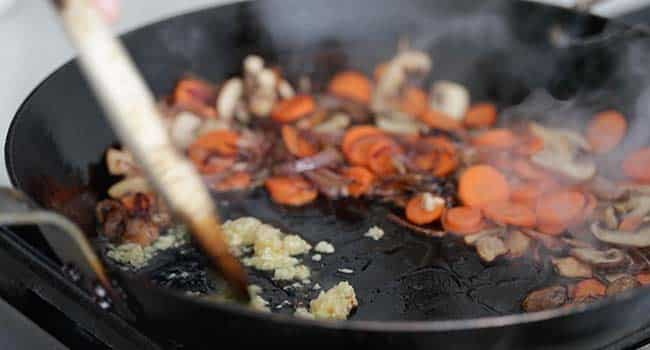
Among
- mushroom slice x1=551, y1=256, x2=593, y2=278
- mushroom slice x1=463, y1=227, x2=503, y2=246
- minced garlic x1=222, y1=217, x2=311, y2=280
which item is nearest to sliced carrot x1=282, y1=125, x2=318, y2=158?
minced garlic x1=222, y1=217, x2=311, y2=280

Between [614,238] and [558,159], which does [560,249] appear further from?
[558,159]

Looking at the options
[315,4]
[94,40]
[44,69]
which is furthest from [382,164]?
[94,40]

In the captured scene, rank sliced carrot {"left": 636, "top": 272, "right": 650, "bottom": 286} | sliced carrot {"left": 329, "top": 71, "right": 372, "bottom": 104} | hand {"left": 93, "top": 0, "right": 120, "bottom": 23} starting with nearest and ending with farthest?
hand {"left": 93, "top": 0, "right": 120, "bottom": 23}, sliced carrot {"left": 636, "top": 272, "right": 650, "bottom": 286}, sliced carrot {"left": 329, "top": 71, "right": 372, "bottom": 104}

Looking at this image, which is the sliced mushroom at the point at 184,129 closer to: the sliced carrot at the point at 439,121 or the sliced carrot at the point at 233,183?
the sliced carrot at the point at 233,183

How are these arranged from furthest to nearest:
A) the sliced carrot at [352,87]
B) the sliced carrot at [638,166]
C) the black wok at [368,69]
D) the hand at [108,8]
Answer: the sliced carrot at [352,87] → the sliced carrot at [638,166] → the black wok at [368,69] → the hand at [108,8]

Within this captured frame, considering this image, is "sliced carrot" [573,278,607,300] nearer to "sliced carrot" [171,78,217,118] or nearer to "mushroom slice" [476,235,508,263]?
"mushroom slice" [476,235,508,263]

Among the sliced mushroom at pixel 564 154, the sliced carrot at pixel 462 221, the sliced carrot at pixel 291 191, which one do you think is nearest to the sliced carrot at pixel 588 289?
the sliced carrot at pixel 462 221
